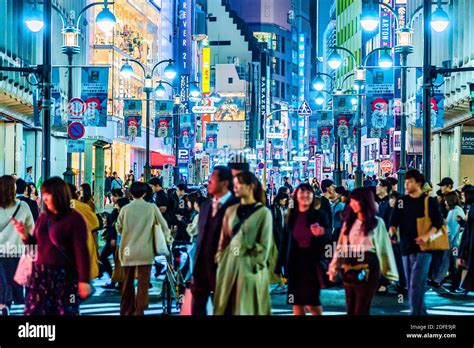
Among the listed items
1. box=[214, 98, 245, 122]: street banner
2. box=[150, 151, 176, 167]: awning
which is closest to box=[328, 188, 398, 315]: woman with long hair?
box=[150, 151, 176, 167]: awning

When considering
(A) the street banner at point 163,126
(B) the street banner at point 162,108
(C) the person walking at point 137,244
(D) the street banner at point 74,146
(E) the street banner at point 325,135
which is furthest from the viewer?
(B) the street banner at point 162,108

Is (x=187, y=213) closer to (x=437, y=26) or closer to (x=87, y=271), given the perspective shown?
(x=437, y=26)

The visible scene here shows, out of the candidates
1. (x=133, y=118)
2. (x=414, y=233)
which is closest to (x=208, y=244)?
(x=414, y=233)

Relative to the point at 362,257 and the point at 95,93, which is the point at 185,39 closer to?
the point at 95,93

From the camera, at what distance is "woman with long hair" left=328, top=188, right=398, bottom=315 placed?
10312 millimetres

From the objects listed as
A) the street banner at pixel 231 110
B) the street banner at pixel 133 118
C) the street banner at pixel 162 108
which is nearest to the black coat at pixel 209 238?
the street banner at pixel 133 118

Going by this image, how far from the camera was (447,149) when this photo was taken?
147ft

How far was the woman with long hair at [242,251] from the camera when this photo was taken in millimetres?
9578

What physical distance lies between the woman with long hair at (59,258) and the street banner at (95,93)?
1936 cm

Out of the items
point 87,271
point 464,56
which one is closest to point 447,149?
point 464,56

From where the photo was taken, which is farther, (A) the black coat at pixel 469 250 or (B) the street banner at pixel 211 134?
(B) the street banner at pixel 211 134

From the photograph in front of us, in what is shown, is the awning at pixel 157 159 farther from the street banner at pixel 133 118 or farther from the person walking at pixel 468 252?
the person walking at pixel 468 252

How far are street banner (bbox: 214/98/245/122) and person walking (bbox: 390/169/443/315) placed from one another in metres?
120

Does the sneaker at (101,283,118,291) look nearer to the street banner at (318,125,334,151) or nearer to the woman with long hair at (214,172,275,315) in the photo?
the woman with long hair at (214,172,275,315)
